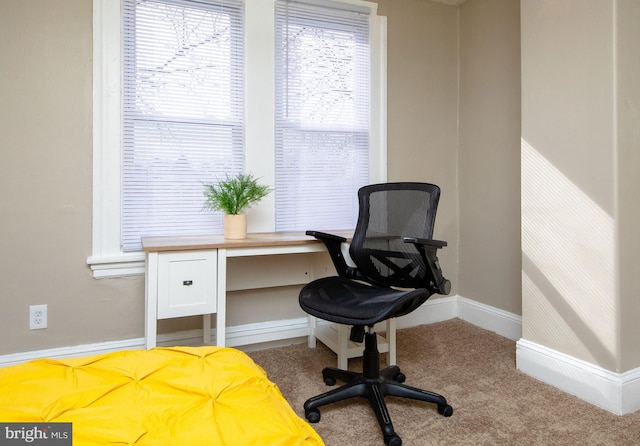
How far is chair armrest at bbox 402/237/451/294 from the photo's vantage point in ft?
5.95

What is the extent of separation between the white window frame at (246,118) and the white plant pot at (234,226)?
1.07 ft

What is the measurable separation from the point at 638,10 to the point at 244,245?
2.14 m

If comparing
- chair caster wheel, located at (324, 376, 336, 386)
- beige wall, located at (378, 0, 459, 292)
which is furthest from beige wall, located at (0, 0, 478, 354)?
beige wall, located at (378, 0, 459, 292)

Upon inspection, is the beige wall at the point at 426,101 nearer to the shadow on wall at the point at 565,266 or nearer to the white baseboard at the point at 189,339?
the shadow on wall at the point at 565,266

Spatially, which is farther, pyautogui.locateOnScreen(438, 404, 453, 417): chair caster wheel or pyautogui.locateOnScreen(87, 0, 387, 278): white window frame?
pyautogui.locateOnScreen(87, 0, 387, 278): white window frame

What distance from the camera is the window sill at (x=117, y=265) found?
2307mm

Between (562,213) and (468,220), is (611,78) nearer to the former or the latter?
(562,213)

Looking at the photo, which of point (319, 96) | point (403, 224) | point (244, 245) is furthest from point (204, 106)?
point (403, 224)

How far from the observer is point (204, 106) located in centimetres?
253

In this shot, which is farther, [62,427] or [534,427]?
[534,427]

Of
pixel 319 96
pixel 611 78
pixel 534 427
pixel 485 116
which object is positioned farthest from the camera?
pixel 485 116

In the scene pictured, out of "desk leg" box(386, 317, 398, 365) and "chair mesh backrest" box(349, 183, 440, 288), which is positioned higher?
"chair mesh backrest" box(349, 183, 440, 288)

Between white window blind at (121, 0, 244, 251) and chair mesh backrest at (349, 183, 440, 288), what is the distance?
0.89m

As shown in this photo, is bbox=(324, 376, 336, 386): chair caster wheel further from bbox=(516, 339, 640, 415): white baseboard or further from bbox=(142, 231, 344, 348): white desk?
bbox=(516, 339, 640, 415): white baseboard
